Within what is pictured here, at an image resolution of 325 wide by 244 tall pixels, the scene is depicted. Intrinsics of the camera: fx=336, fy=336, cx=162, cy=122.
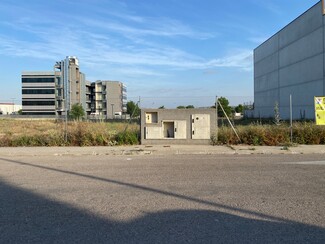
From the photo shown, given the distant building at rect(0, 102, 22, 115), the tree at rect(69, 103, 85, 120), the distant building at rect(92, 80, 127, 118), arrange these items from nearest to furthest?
the tree at rect(69, 103, 85, 120), the distant building at rect(92, 80, 127, 118), the distant building at rect(0, 102, 22, 115)

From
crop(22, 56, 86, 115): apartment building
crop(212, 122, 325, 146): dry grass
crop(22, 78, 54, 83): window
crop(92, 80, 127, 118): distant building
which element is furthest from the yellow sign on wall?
crop(92, 80, 127, 118): distant building

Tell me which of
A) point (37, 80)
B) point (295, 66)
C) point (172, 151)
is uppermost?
point (37, 80)

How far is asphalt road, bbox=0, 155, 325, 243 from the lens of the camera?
4727mm

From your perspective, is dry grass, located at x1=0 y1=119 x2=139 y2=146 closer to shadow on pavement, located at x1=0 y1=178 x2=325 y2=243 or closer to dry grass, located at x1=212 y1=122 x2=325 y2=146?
dry grass, located at x1=212 y1=122 x2=325 y2=146

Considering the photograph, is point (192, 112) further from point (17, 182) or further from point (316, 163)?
point (17, 182)

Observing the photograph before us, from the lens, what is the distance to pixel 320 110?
16.1m

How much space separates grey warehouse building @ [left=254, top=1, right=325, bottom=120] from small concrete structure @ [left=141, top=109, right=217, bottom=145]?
30.3m

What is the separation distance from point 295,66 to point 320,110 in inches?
1448

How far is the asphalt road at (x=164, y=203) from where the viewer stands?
15.5ft

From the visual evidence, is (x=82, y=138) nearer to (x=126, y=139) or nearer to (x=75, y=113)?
(x=126, y=139)

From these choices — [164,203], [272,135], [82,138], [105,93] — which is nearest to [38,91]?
[105,93]

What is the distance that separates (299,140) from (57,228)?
14.5m

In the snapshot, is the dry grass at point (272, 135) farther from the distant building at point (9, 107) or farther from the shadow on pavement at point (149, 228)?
the distant building at point (9, 107)

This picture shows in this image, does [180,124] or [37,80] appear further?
[37,80]
